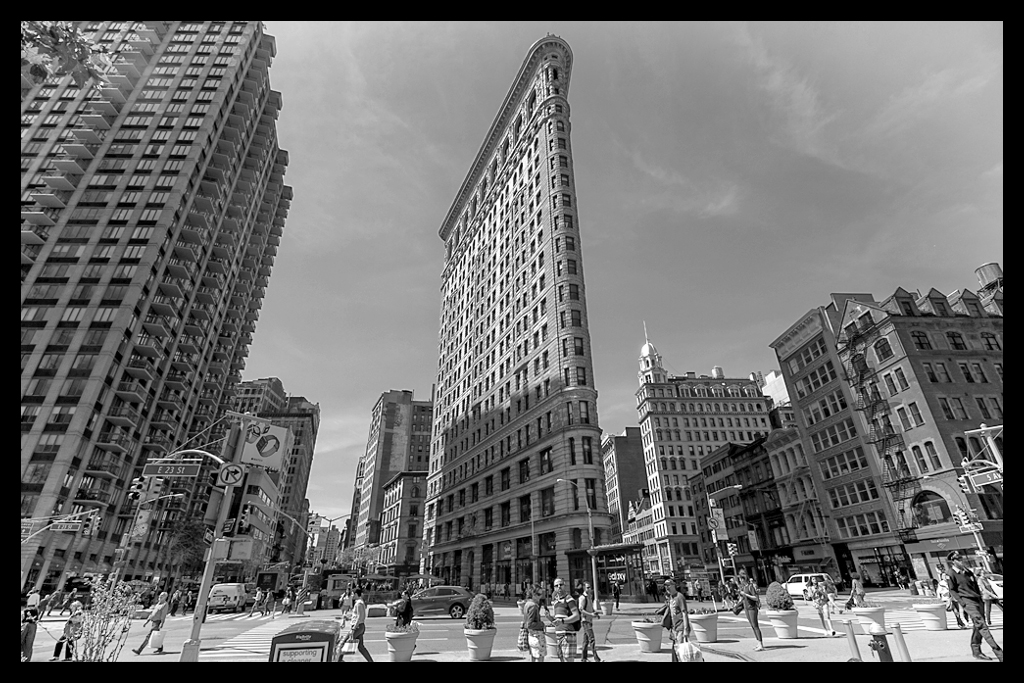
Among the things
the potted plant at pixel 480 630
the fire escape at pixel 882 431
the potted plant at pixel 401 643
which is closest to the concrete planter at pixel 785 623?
the potted plant at pixel 480 630

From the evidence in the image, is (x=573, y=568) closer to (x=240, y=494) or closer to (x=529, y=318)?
(x=529, y=318)

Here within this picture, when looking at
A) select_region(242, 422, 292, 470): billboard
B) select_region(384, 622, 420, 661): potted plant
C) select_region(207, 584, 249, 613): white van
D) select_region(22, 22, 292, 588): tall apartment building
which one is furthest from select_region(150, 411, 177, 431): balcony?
select_region(384, 622, 420, 661): potted plant

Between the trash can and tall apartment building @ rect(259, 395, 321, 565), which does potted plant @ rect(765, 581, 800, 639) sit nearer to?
the trash can

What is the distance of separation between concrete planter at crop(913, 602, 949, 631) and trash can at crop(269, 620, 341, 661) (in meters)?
19.0

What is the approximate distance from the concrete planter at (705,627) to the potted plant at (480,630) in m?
7.08

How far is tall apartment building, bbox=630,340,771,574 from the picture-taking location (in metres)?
104

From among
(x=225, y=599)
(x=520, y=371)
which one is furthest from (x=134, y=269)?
(x=520, y=371)

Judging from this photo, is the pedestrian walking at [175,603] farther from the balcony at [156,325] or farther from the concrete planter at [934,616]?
the concrete planter at [934,616]

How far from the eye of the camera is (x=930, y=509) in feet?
152

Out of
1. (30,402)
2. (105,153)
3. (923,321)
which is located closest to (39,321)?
(30,402)

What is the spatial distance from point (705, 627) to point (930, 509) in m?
44.9

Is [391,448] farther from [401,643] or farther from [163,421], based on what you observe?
[401,643]
